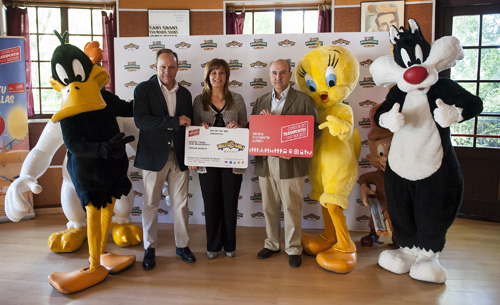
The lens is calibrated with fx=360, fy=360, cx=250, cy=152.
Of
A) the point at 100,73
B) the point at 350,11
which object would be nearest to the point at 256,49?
the point at 100,73

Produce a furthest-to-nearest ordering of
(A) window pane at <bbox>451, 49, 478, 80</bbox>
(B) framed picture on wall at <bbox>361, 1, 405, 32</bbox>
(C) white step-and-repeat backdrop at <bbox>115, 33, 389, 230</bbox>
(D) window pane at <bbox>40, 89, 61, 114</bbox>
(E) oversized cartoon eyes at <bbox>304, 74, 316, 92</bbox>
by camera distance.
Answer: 1. (D) window pane at <bbox>40, 89, 61, 114</bbox>
2. (B) framed picture on wall at <bbox>361, 1, 405, 32</bbox>
3. (A) window pane at <bbox>451, 49, 478, 80</bbox>
4. (C) white step-and-repeat backdrop at <bbox>115, 33, 389, 230</bbox>
5. (E) oversized cartoon eyes at <bbox>304, 74, 316, 92</bbox>

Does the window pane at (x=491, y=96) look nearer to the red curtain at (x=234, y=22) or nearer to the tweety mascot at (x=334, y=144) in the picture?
the tweety mascot at (x=334, y=144)

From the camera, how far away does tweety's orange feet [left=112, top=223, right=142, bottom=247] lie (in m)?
3.26

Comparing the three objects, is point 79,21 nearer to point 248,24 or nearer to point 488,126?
point 248,24

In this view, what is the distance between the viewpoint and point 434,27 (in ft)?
15.8

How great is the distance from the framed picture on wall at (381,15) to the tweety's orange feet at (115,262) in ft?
14.7

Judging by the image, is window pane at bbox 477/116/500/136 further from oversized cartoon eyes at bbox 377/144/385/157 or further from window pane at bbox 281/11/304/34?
window pane at bbox 281/11/304/34

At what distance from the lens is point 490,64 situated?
171 inches

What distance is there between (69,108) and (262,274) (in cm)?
177

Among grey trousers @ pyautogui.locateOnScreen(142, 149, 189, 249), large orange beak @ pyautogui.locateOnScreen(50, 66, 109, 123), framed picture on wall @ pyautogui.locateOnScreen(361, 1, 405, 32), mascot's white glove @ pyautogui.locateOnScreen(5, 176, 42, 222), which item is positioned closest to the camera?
large orange beak @ pyautogui.locateOnScreen(50, 66, 109, 123)

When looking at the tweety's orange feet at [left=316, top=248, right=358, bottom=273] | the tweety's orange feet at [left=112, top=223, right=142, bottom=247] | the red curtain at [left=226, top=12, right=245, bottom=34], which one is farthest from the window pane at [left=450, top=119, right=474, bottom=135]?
the tweety's orange feet at [left=112, top=223, right=142, bottom=247]

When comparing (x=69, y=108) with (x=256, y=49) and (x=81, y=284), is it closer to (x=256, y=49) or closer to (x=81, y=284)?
(x=81, y=284)

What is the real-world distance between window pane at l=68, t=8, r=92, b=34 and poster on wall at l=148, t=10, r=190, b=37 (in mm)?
908

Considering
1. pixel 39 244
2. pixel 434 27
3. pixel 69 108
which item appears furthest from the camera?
pixel 434 27
